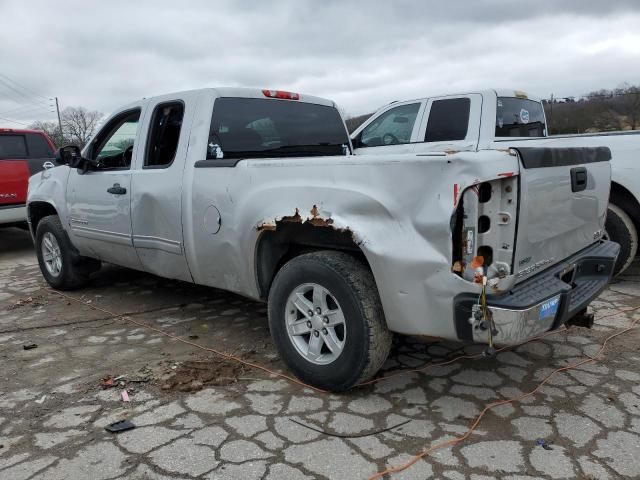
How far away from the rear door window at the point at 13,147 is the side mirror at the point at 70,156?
4196 mm

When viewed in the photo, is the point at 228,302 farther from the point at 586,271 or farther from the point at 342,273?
the point at 586,271

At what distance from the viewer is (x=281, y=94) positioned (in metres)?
4.52

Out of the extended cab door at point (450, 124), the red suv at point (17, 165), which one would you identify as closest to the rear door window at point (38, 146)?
the red suv at point (17, 165)

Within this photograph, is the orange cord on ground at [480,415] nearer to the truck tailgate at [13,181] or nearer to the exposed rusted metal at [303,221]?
the exposed rusted metal at [303,221]

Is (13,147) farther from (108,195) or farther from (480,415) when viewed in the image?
(480,415)

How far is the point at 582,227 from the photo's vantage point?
3414 mm

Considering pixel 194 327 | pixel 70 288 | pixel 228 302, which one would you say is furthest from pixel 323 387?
pixel 70 288

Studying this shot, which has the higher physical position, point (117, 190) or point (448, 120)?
point (448, 120)

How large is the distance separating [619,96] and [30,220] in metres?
15.3

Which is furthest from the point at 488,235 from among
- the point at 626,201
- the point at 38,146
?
the point at 38,146

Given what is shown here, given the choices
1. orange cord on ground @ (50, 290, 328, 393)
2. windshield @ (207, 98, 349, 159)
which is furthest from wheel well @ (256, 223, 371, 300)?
windshield @ (207, 98, 349, 159)

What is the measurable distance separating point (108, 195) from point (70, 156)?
0.72m

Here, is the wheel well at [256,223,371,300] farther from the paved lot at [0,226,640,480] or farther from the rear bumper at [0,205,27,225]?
the rear bumper at [0,205,27,225]

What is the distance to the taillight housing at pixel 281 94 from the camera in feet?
14.5
